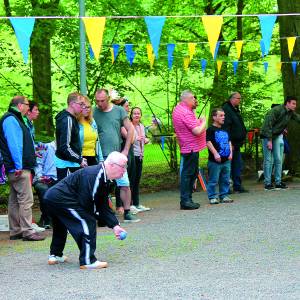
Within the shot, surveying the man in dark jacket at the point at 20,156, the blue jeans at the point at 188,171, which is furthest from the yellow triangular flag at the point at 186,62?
the man in dark jacket at the point at 20,156

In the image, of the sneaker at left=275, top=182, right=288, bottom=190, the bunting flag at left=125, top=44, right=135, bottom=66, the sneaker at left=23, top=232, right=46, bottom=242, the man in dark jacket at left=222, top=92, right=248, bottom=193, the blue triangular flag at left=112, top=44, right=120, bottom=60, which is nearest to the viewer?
the sneaker at left=23, top=232, right=46, bottom=242

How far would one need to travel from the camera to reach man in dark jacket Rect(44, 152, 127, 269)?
6664mm

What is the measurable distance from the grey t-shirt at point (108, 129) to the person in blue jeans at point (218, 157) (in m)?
2.23

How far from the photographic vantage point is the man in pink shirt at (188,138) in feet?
35.7

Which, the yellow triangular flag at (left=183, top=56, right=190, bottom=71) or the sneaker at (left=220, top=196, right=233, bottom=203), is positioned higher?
the yellow triangular flag at (left=183, top=56, right=190, bottom=71)

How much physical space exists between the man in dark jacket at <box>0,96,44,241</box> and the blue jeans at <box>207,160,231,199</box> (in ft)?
12.6

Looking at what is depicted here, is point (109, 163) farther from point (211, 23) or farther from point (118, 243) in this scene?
point (211, 23)

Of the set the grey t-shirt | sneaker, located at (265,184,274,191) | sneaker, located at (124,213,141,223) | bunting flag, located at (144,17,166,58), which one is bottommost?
sneaker, located at (265,184,274,191)

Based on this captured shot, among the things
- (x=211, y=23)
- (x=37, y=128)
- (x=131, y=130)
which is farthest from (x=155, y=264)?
(x=37, y=128)

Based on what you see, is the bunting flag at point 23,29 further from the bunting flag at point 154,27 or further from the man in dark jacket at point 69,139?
the bunting flag at point 154,27

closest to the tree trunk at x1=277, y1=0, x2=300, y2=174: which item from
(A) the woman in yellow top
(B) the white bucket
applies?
(A) the woman in yellow top

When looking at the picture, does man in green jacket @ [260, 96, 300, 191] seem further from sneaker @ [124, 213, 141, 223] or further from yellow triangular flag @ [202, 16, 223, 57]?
sneaker @ [124, 213, 141, 223]

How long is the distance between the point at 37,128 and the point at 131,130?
5.96 m

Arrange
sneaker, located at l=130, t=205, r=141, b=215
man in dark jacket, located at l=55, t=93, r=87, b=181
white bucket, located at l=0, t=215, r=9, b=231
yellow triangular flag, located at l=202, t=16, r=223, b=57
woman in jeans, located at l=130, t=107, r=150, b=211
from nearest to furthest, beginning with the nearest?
man in dark jacket, located at l=55, t=93, r=87, b=181
white bucket, located at l=0, t=215, r=9, b=231
yellow triangular flag, located at l=202, t=16, r=223, b=57
sneaker, located at l=130, t=205, r=141, b=215
woman in jeans, located at l=130, t=107, r=150, b=211
